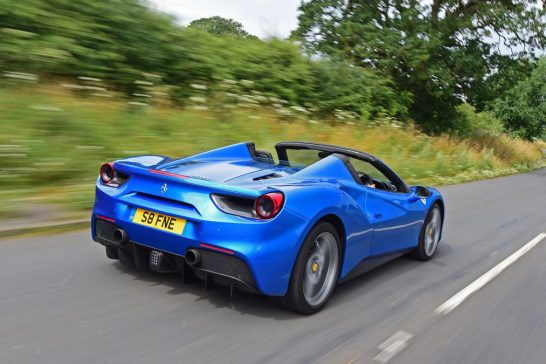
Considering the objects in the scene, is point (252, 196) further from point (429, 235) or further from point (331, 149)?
point (429, 235)

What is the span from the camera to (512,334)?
13.4ft

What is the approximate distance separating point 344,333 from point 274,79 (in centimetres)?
1152

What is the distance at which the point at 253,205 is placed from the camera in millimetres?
3555

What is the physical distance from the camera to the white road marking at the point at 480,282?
459 centimetres

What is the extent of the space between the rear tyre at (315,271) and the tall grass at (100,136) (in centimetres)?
345

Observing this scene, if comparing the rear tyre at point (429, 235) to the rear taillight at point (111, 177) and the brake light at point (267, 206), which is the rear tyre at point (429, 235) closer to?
the brake light at point (267, 206)

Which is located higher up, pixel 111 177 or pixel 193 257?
pixel 111 177

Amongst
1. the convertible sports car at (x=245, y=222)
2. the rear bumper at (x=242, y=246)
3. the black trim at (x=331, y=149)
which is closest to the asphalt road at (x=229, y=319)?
the convertible sports car at (x=245, y=222)

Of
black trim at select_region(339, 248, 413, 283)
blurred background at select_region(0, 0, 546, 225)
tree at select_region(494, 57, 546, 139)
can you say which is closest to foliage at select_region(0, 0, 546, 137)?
blurred background at select_region(0, 0, 546, 225)

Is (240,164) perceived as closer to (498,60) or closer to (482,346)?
(482,346)

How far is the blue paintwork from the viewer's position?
348 cm

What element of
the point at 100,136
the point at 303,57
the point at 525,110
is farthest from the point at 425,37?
the point at 525,110

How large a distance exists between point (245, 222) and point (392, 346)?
127 cm

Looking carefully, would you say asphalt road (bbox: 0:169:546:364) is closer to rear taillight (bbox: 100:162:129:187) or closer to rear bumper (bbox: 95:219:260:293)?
rear bumper (bbox: 95:219:260:293)
